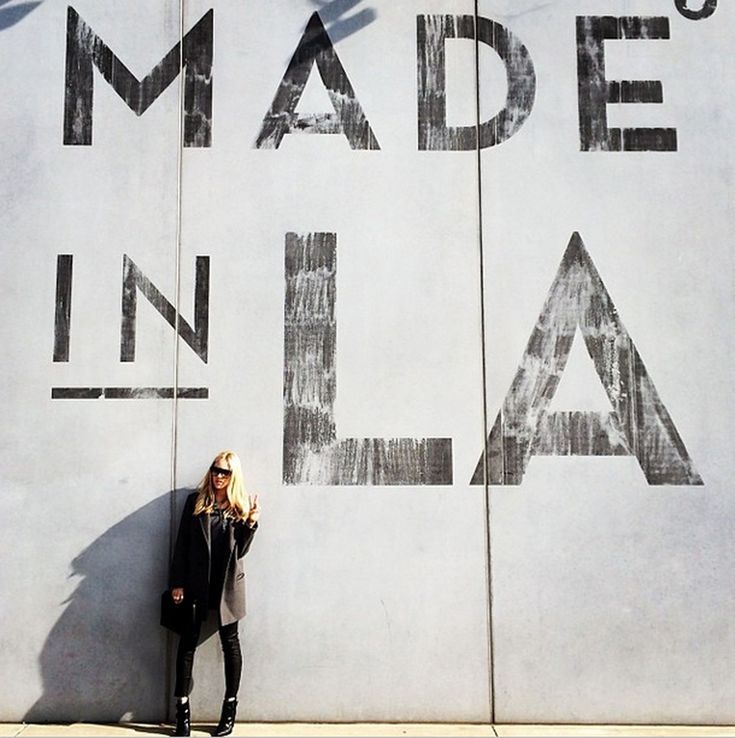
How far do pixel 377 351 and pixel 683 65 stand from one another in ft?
10.6

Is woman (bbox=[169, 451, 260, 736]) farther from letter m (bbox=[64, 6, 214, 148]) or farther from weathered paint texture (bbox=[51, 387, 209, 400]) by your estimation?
letter m (bbox=[64, 6, 214, 148])

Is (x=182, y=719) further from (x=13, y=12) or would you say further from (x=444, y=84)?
(x=13, y=12)

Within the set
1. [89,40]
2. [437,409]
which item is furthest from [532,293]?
[89,40]

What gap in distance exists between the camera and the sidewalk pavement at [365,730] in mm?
6266

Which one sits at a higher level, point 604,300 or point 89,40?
point 89,40

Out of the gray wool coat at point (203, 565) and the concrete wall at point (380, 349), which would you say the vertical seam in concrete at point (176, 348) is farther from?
A: the gray wool coat at point (203, 565)

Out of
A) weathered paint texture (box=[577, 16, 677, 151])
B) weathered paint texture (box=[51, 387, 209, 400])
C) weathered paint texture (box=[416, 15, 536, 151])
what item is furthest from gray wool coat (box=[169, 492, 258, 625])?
weathered paint texture (box=[577, 16, 677, 151])

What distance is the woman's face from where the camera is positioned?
6.34 m

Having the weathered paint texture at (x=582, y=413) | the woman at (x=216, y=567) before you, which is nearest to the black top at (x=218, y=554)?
the woman at (x=216, y=567)

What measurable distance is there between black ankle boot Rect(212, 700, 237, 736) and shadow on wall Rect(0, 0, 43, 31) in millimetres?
5298

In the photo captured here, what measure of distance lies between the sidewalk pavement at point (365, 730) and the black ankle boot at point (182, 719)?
81mm

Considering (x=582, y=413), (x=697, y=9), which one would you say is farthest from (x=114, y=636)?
(x=697, y=9)

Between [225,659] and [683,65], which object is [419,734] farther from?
[683,65]

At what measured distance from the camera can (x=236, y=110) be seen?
6984mm
